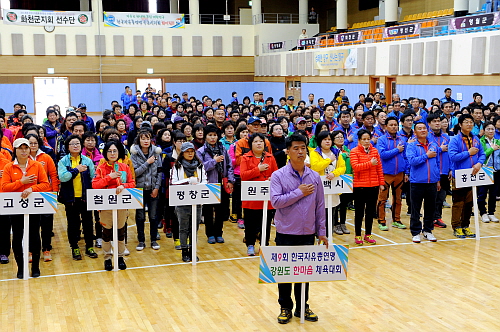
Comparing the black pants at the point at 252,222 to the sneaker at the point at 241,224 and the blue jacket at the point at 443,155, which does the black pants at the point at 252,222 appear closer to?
the sneaker at the point at 241,224

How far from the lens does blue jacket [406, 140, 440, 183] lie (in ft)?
28.0

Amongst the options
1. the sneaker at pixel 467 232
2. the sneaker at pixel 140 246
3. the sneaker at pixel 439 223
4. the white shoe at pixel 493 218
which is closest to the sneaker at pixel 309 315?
the sneaker at pixel 140 246

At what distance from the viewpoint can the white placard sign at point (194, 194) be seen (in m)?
7.70

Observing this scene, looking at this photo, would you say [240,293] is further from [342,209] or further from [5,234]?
[5,234]

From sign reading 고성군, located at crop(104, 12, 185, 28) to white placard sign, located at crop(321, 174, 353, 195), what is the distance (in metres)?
26.4

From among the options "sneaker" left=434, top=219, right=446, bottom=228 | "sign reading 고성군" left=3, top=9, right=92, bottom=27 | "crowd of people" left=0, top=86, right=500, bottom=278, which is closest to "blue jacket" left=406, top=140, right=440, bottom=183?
"crowd of people" left=0, top=86, right=500, bottom=278

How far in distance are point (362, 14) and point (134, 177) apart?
1202 inches

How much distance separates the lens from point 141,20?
105ft

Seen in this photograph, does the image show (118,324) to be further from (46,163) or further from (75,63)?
(75,63)

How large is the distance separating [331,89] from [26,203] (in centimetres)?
2212

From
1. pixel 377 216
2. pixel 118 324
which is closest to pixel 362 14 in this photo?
pixel 377 216

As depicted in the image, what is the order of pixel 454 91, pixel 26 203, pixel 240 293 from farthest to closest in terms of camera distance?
pixel 454 91, pixel 26 203, pixel 240 293

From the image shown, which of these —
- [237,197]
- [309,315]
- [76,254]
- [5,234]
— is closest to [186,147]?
[76,254]

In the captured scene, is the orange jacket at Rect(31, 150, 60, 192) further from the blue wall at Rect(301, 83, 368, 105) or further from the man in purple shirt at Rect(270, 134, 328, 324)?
the blue wall at Rect(301, 83, 368, 105)
